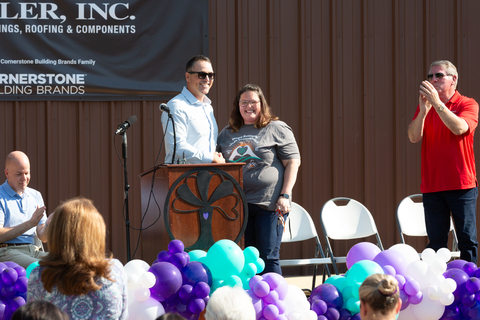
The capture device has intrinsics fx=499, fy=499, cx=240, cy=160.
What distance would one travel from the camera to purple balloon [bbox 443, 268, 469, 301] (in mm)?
2891

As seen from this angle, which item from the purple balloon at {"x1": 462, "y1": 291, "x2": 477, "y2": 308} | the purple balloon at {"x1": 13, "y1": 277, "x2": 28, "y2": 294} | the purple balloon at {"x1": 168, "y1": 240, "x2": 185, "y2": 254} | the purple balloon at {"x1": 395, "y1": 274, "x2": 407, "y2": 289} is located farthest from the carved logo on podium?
the purple balloon at {"x1": 462, "y1": 291, "x2": 477, "y2": 308}

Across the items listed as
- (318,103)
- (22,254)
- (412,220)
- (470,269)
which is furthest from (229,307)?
(318,103)

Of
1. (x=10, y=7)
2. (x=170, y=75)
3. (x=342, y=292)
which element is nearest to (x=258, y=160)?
(x=342, y=292)

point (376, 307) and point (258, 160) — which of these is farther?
point (258, 160)

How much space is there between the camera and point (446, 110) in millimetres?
3643

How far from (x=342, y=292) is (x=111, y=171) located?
314 centimetres

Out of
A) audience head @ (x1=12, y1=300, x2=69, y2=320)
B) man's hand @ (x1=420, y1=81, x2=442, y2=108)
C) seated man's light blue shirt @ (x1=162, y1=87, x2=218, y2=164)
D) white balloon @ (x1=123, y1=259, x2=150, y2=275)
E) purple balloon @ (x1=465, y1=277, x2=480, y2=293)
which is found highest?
man's hand @ (x1=420, y1=81, x2=442, y2=108)

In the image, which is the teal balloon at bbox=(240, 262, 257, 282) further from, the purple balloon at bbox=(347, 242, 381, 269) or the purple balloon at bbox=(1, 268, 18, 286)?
the purple balloon at bbox=(1, 268, 18, 286)

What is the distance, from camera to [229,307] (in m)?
1.69

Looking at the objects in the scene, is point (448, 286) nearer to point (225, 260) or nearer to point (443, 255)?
point (443, 255)

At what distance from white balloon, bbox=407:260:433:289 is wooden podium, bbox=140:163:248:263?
1052 mm

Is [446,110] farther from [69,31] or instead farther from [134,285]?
[69,31]

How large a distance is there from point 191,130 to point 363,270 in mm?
1486

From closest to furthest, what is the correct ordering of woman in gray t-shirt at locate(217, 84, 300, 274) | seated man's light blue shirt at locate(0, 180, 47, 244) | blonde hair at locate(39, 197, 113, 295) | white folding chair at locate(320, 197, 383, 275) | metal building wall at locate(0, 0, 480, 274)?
blonde hair at locate(39, 197, 113, 295), woman in gray t-shirt at locate(217, 84, 300, 274), seated man's light blue shirt at locate(0, 180, 47, 244), white folding chair at locate(320, 197, 383, 275), metal building wall at locate(0, 0, 480, 274)
